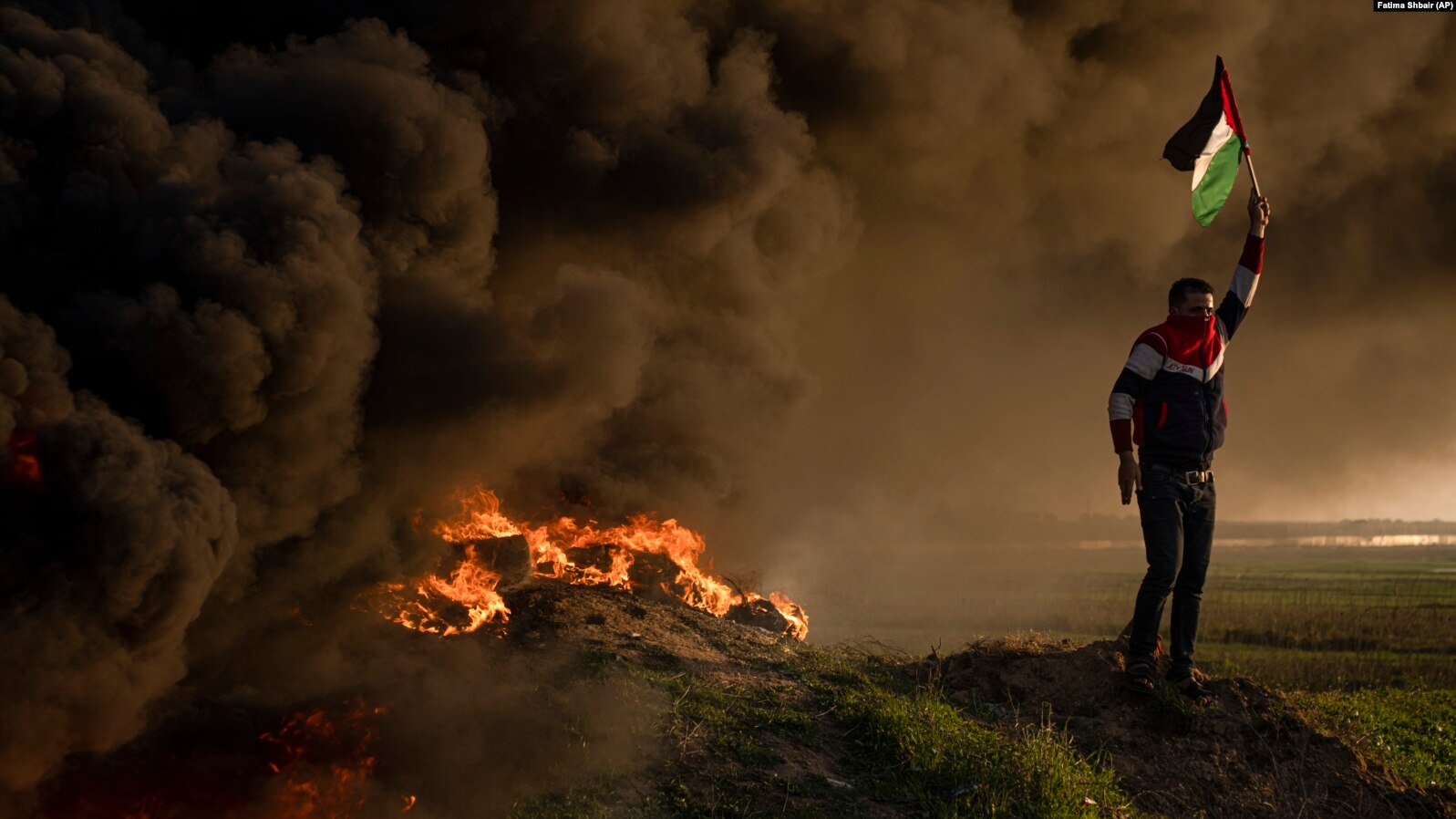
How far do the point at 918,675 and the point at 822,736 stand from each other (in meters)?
2.66

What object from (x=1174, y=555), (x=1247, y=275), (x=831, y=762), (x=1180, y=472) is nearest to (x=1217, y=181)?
(x=1247, y=275)

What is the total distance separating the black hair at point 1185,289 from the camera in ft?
27.2

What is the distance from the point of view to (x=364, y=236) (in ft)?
33.2

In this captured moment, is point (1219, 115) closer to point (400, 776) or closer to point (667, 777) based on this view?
point (667, 777)

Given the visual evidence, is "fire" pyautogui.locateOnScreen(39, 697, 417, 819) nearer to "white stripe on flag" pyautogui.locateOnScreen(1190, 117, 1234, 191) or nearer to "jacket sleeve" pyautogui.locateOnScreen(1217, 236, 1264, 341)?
"jacket sleeve" pyautogui.locateOnScreen(1217, 236, 1264, 341)

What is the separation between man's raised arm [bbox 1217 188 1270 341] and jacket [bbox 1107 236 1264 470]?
334mm

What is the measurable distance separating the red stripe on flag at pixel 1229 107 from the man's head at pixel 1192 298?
1.78 metres

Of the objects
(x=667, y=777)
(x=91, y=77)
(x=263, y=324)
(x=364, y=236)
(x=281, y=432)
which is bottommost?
(x=667, y=777)

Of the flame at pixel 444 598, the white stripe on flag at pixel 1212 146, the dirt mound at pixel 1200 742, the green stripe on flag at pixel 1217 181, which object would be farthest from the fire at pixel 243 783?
the white stripe on flag at pixel 1212 146

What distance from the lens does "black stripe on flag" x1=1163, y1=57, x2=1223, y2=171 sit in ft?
29.6

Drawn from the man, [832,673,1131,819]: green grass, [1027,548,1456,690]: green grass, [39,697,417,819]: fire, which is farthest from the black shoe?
[39,697,417,819]: fire

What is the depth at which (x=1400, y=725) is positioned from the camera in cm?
1090

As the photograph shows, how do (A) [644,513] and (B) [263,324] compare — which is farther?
(A) [644,513]

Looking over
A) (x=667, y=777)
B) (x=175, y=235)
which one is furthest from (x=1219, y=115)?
(x=175, y=235)
